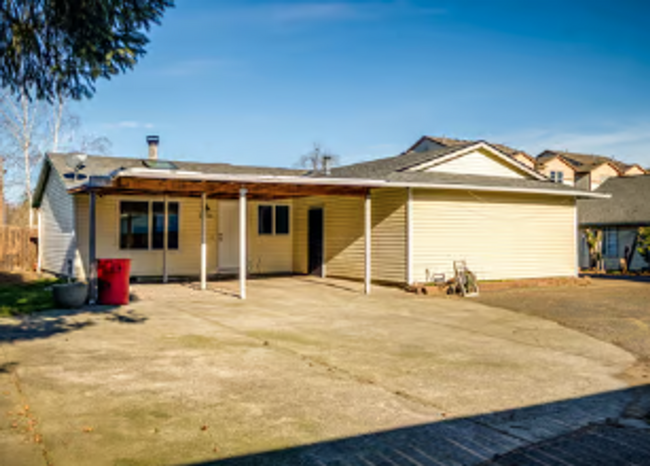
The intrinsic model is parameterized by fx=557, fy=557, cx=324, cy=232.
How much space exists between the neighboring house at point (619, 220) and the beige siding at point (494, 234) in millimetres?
10796

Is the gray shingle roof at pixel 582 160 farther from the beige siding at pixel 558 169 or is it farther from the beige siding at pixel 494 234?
the beige siding at pixel 494 234

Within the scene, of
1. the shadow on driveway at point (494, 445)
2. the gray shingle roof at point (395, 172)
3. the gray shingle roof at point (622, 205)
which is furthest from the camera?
the gray shingle roof at point (622, 205)

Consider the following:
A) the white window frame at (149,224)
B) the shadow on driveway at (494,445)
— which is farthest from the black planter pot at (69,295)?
the shadow on driveway at (494,445)

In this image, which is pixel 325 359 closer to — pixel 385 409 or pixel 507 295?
pixel 385 409

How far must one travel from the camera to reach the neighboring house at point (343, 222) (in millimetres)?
14055

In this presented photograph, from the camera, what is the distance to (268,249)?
17.8 meters

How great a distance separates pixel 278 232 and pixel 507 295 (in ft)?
24.7

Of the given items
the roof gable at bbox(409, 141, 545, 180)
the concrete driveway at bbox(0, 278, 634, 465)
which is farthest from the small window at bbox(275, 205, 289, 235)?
the concrete driveway at bbox(0, 278, 634, 465)

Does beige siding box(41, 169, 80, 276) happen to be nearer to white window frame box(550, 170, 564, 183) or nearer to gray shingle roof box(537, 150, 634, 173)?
gray shingle roof box(537, 150, 634, 173)

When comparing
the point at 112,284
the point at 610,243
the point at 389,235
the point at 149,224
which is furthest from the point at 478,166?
the point at 610,243

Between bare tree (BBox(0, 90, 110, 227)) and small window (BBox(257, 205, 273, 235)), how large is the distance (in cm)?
1462

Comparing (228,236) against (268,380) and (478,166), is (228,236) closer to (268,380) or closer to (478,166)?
(478,166)

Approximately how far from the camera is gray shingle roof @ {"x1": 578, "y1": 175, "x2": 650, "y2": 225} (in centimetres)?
2619

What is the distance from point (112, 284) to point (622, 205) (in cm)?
2539
